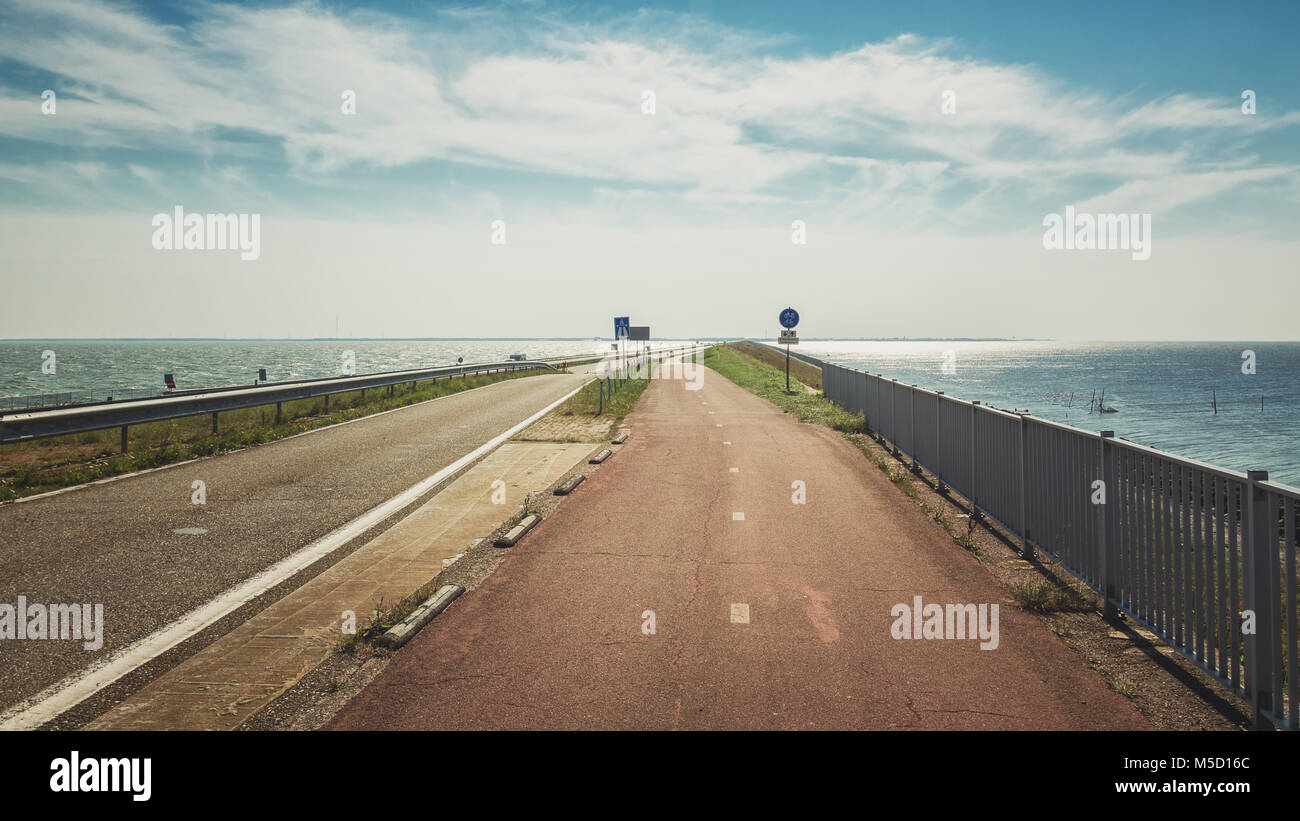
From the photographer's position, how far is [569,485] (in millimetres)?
10523

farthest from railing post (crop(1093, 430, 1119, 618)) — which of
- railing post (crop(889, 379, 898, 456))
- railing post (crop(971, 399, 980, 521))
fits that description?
railing post (crop(889, 379, 898, 456))

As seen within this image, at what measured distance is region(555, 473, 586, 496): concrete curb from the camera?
10.2 meters

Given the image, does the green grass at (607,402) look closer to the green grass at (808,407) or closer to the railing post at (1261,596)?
the green grass at (808,407)

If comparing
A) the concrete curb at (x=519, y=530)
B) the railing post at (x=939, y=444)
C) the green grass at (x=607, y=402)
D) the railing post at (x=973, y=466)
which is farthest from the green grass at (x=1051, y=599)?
the green grass at (x=607, y=402)

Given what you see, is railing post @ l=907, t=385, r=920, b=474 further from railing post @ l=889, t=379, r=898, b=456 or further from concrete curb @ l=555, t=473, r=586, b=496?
concrete curb @ l=555, t=473, r=586, b=496

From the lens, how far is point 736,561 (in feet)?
23.1

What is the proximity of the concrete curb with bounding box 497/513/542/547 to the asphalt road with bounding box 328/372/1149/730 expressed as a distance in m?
0.13

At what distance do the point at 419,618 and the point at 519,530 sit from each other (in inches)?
104

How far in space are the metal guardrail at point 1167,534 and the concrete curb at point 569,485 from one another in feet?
17.9

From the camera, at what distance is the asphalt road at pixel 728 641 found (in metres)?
4.04

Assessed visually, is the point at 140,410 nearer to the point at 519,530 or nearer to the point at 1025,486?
the point at 519,530
